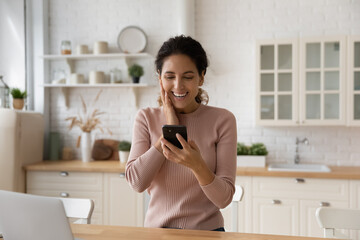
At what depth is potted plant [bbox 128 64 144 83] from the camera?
Answer: 4.04 m

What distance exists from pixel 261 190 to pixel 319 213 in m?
1.66

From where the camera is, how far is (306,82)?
3607mm

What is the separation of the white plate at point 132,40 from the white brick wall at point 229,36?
0.34 ft

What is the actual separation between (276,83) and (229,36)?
756 mm

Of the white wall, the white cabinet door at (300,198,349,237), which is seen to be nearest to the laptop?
the white cabinet door at (300,198,349,237)

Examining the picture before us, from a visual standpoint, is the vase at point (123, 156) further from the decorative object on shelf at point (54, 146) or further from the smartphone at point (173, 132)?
the smartphone at point (173, 132)

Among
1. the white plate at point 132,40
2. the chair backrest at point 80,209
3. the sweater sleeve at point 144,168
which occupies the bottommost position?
the chair backrest at point 80,209

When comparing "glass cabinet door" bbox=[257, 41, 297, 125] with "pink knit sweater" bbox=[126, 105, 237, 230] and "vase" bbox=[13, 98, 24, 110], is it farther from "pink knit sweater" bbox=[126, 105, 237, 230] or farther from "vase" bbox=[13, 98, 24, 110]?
"vase" bbox=[13, 98, 24, 110]

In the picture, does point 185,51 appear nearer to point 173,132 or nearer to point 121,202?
point 173,132

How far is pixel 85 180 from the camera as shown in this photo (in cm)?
370

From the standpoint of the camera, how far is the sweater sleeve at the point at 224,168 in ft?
4.98

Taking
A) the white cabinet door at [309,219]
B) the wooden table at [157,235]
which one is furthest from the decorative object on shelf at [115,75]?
the wooden table at [157,235]

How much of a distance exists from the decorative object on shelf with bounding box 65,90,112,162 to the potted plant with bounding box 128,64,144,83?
0.49 meters

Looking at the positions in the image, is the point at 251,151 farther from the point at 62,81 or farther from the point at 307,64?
the point at 62,81
